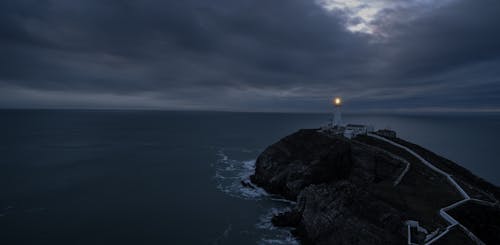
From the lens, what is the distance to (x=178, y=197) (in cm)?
3425

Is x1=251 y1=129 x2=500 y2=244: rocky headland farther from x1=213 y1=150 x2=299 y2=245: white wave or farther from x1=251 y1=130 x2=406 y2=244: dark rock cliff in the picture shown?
x1=213 y1=150 x2=299 y2=245: white wave

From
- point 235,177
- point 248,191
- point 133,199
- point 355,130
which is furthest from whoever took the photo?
point 355,130

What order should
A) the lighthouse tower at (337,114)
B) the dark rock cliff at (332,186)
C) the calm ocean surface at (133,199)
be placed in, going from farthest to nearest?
the lighthouse tower at (337,114)
the calm ocean surface at (133,199)
the dark rock cliff at (332,186)

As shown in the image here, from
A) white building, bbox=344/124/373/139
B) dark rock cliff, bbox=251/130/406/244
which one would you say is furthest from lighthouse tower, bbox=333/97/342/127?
dark rock cliff, bbox=251/130/406/244

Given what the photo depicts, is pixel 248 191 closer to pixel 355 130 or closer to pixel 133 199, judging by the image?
pixel 133 199

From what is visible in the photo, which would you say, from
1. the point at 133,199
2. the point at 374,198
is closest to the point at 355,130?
the point at 374,198

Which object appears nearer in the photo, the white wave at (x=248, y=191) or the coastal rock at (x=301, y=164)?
the white wave at (x=248, y=191)

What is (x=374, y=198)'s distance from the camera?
22750 millimetres

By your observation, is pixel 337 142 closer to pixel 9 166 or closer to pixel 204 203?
pixel 204 203

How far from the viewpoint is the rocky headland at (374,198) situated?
18688 mm

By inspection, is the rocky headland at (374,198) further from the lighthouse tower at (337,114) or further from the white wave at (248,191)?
the lighthouse tower at (337,114)

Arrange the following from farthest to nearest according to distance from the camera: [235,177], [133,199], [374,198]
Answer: [235,177] < [133,199] < [374,198]

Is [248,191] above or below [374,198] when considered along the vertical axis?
below

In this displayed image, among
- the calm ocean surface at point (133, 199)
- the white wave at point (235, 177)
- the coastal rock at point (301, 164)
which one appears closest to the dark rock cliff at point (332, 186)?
the coastal rock at point (301, 164)
